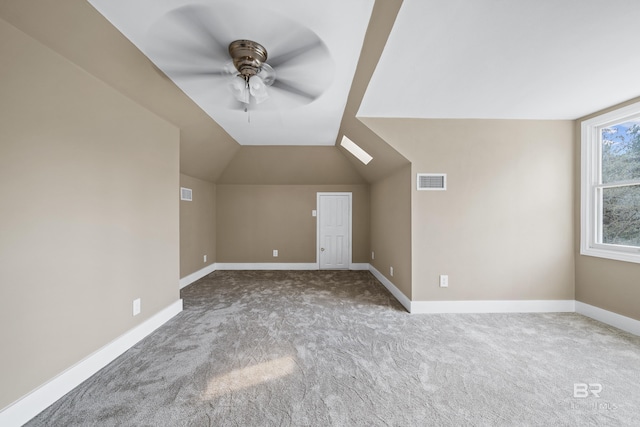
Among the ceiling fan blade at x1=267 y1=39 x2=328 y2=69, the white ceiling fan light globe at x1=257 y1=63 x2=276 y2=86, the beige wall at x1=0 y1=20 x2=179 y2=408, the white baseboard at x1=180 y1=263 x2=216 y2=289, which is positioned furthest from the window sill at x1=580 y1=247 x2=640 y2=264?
the white baseboard at x1=180 y1=263 x2=216 y2=289

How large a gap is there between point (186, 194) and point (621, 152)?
5.88 metres

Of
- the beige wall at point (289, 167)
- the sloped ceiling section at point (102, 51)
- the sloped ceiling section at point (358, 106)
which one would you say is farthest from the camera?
the beige wall at point (289, 167)

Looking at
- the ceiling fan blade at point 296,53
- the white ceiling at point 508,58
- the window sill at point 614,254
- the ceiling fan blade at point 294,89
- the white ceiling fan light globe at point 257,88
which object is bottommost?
the window sill at point 614,254

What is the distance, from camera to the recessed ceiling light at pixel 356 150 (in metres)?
4.00

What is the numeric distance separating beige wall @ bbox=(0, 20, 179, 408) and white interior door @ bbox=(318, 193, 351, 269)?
11.6 ft

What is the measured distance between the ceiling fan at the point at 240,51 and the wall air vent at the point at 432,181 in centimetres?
178

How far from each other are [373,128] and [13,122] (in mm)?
2968

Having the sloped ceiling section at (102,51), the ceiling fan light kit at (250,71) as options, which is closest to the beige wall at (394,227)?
the ceiling fan light kit at (250,71)

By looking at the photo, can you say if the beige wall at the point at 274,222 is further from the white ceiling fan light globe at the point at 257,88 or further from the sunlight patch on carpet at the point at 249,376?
the white ceiling fan light globe at the point at 257,88

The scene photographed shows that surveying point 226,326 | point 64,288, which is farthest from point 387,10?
point 226,326

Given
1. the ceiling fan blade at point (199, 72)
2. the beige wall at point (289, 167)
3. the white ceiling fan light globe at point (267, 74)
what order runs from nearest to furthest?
the white ceiling fan light globe at point (267, 74) → the ceiling fan blade at point (199, 72) → the beige wall at point (289, 167)

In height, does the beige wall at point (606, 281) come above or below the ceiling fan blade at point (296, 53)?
below

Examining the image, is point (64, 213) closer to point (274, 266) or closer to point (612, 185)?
point (274, 266)

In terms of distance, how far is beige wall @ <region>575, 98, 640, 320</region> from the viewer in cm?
260
